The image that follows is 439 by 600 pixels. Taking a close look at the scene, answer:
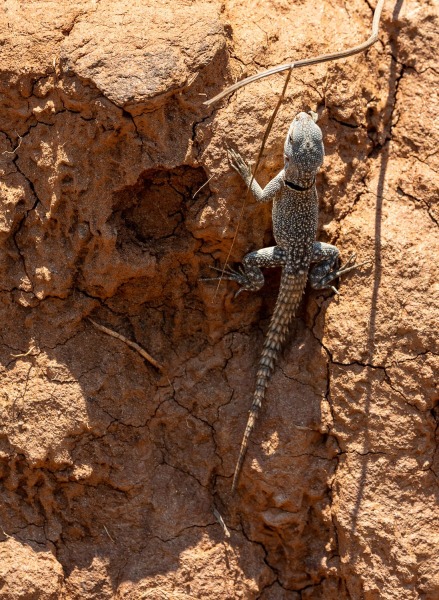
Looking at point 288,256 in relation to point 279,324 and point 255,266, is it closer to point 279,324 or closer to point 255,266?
point 255,266

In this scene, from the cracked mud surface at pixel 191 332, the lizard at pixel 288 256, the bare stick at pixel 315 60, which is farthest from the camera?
the lizard at pixel 288 256

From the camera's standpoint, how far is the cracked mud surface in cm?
406

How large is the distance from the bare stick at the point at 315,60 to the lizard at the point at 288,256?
454 mm

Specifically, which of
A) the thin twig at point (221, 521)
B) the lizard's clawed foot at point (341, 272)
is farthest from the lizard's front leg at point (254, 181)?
the thin twig at point (221, 521)

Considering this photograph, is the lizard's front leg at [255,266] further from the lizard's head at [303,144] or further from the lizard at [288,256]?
the lizard's head at [303,144]

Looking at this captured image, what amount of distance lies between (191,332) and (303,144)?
1392mm

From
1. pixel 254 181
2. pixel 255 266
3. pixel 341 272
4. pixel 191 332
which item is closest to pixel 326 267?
pixel 341 272

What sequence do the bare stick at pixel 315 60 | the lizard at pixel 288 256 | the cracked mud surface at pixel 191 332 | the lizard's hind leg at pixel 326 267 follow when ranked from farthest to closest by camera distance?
the lizard's hind leg at pixel 326 267 < the lizard at pixel 288 256 < the cracked mud surface at pixel 191 332 < the bare stick at pixel 315 60

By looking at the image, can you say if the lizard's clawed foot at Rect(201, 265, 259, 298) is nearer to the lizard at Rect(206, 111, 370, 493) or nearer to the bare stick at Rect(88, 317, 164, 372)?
the lizard at Rect(206, 111, 370, 493)

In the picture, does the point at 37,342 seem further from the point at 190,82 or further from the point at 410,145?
the point at 410,145

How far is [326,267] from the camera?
436 cm

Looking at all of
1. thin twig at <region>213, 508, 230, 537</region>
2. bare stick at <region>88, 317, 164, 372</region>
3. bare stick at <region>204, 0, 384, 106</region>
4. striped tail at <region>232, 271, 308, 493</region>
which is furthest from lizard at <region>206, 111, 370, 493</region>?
bare stick at <region>88, 317, 164, 372</region>

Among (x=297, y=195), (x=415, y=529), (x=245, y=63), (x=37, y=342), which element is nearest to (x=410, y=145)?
(x=297, y=195)

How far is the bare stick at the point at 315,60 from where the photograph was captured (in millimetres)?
3551
